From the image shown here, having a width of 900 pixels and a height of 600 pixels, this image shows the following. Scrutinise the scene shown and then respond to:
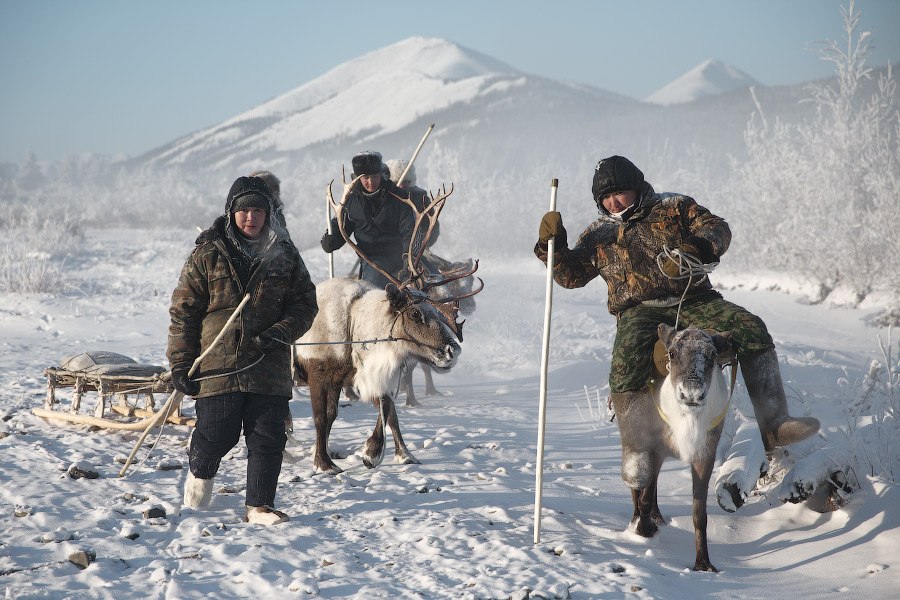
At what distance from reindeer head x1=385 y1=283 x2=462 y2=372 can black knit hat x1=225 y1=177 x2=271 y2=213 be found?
4.59ft

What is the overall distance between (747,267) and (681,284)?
19856 millimetres

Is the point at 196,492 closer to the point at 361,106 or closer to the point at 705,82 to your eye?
the point at 361,106

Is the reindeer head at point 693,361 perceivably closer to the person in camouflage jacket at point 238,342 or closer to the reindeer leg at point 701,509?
the reindeer leg at point 701,509

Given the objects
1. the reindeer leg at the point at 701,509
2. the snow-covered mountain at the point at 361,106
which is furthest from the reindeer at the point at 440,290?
the snow-covered mountain at the point at 361,106

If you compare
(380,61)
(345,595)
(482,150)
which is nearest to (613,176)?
(345,595)

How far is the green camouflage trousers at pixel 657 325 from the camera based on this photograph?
4.29 metres

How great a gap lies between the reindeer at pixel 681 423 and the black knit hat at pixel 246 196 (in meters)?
2.58

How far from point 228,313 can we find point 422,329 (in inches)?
62.8

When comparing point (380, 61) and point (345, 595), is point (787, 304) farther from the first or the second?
point (380, 61)

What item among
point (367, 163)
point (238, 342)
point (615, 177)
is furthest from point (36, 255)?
point (615, 177)

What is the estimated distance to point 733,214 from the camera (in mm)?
24672

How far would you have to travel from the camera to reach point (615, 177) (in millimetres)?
4543

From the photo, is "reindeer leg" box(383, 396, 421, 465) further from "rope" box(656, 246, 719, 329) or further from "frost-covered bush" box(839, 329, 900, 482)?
"frost-covered bush" box(839, 329, 900, 482)

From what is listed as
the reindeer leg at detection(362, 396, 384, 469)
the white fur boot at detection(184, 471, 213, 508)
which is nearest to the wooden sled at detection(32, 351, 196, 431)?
the white fur boot at detection(184, 471, 213, 508)
